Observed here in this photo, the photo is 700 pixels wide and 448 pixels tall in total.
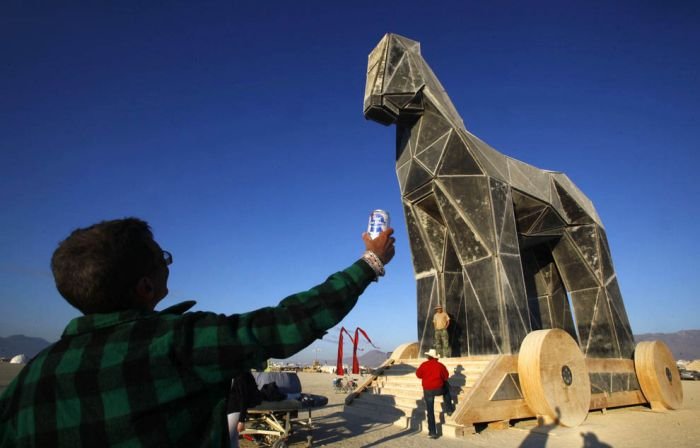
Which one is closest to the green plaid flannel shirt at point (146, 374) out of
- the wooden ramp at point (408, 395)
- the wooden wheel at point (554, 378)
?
the wooden ramp at point (408, 395)

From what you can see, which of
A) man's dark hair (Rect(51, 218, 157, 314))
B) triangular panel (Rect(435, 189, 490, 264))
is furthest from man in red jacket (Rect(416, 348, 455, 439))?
man's dark hair (Rect(51, 218, 157, 314))

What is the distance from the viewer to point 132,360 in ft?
4.52

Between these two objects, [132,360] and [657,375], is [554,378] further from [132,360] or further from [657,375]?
[132,360]

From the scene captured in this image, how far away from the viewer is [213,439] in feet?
4.81

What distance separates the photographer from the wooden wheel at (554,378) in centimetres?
890

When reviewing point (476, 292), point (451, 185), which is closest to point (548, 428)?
point (476, 292)

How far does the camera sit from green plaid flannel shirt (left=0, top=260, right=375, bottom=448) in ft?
4.51

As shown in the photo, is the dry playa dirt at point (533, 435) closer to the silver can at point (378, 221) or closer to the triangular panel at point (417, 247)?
the triangular panel at point (417, 247)

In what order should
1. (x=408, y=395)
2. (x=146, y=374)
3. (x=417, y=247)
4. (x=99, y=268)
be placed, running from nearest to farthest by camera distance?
(x=146, y=374), (x=99, y=268), (x=408, y=395), (x=417, y=247)

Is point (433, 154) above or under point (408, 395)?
above

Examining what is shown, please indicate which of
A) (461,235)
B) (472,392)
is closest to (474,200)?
(461,235)

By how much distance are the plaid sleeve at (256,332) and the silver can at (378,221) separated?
0.67 meters

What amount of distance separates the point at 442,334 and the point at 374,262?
11.3 meters

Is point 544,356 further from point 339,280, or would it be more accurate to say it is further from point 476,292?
point 339,280
